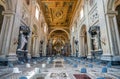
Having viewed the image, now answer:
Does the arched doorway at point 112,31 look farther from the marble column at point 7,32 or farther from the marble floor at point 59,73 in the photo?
the marble column at point 7,32

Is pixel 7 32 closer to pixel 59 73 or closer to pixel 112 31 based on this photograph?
pixel 59 73

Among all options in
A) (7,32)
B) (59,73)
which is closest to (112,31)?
(59,73)

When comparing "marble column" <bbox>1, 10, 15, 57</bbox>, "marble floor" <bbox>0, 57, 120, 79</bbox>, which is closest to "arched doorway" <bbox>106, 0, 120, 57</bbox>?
"marble floor" <bbox>0, 57, 120, 79</bbox>

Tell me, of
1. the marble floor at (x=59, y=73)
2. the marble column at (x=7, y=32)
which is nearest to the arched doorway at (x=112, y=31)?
the marble floor at (x=59, y=73)

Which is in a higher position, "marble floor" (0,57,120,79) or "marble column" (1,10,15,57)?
"marble column" (1,10,15,57)

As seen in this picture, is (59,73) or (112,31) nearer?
(59,73)

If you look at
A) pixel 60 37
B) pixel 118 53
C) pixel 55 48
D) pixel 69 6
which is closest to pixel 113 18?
pixel 118 53

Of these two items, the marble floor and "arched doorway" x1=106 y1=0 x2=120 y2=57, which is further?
"arched doorway" x1=106 y1=0 x2=120 y2=57

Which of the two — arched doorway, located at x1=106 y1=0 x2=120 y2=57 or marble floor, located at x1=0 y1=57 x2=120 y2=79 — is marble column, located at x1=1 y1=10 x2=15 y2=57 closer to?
marble floor, located at x1=0 y1=57 x2=120 y2=79

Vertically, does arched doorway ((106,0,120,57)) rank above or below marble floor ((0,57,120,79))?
above

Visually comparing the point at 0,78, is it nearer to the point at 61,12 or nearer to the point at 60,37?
the point at 61,12

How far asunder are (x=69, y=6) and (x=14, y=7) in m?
12.1

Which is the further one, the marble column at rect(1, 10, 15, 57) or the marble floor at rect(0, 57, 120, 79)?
the marble column at rect(1, 10, 15, 57)

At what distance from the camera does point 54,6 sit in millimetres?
17375
